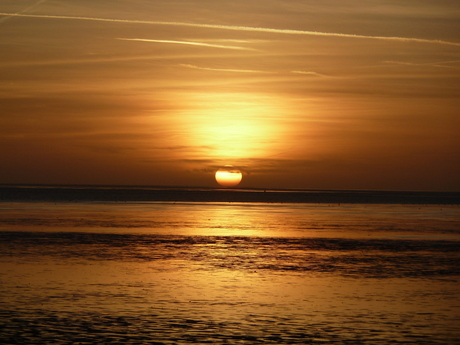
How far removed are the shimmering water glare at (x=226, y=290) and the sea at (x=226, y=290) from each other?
48mm

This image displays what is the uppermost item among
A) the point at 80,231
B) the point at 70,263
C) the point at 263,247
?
the point at 80,231

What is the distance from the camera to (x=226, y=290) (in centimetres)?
2317

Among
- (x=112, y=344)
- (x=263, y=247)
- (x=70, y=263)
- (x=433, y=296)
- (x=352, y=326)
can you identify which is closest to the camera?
(x=112, y=344)

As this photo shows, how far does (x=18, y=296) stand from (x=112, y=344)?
6889 millimetres

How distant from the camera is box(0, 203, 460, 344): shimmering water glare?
56.1 ft

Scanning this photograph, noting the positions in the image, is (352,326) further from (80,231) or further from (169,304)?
(80,231)

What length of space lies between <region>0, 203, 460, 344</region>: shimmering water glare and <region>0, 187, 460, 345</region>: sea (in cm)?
5

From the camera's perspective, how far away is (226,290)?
23.2 m

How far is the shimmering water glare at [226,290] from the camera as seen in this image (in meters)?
17.1

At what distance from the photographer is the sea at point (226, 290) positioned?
56.1 feet

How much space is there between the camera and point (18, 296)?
21422 mm

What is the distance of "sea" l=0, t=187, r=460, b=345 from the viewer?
56.1ft

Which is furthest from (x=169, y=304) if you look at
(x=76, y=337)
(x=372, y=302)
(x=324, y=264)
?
(x=324, y=264)

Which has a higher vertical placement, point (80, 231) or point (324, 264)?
point (80, 231)
